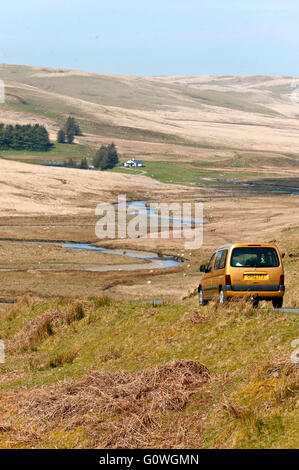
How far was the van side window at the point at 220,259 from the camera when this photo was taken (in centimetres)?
2105

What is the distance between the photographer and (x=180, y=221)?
10794 centimetres

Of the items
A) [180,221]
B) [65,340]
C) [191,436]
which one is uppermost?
[191,436]

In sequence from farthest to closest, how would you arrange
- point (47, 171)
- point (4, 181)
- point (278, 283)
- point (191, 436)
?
1. point (47, 171)
2. point (4, 181)
3. point (278, 283)
4. point (191, 436)

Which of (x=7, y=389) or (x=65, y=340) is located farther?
(x=65, y=340)

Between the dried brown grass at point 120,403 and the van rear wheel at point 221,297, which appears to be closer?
the dried brown grass at point 120,403

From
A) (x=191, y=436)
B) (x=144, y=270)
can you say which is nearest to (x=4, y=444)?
(x=191, y=436)

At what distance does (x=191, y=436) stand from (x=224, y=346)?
14.4 ft

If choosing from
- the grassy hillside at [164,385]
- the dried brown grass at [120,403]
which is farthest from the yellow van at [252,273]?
the dried brown grass at [120,403]

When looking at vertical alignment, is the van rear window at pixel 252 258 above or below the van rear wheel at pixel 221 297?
above

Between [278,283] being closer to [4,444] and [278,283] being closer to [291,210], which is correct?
[4,444]

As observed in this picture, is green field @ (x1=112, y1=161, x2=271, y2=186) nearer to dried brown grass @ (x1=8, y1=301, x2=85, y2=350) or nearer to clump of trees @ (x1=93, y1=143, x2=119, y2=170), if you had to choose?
clump of trees @ (x1=93, y1=143, x2=119, y2=170)

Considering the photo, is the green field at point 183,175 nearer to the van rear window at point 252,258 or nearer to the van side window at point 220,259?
the van side window at point 220,259

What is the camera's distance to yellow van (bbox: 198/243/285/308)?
800 inches

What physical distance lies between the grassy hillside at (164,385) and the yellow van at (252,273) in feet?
4.94
